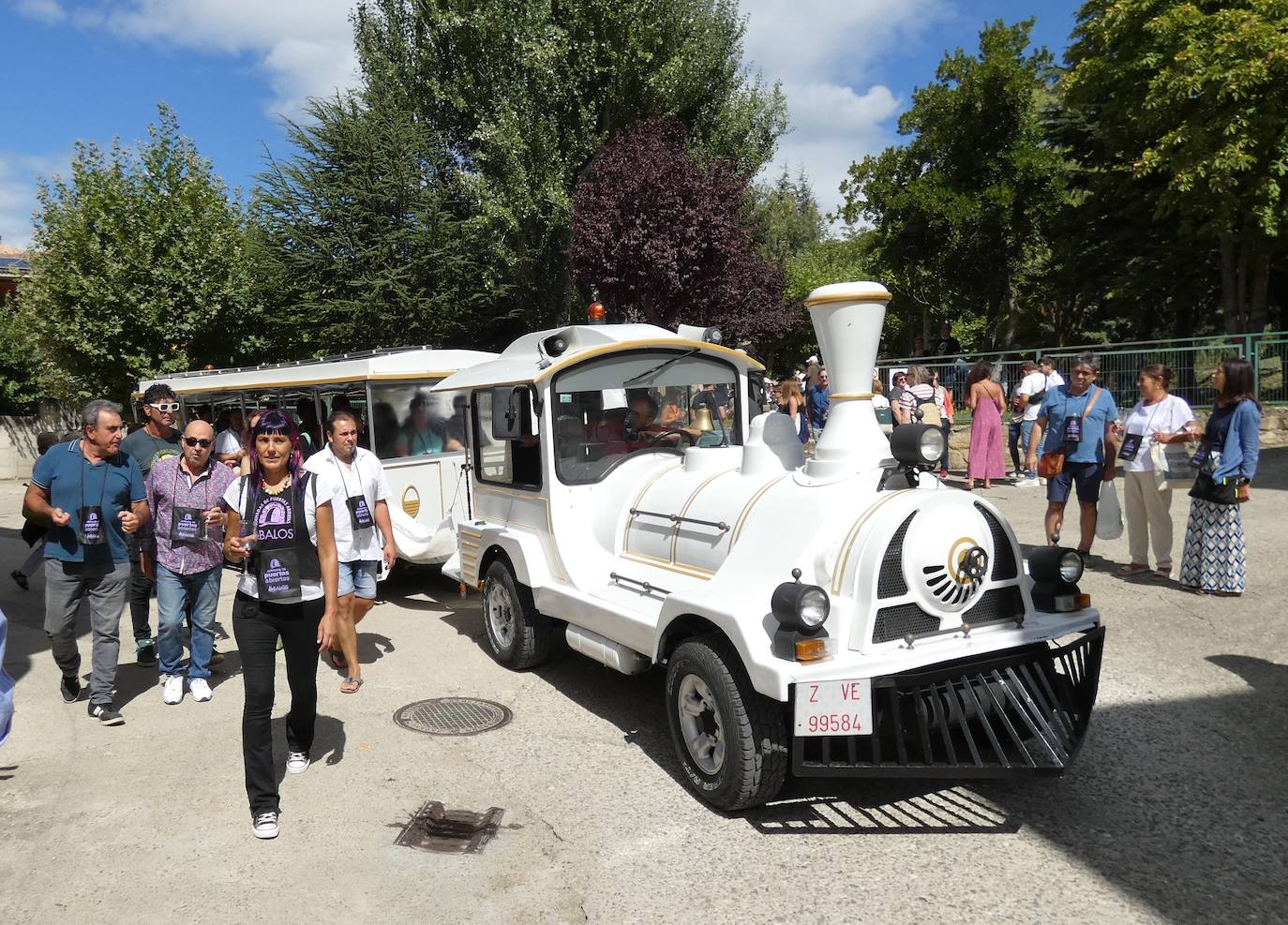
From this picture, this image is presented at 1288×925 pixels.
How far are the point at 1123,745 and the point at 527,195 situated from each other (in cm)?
1747

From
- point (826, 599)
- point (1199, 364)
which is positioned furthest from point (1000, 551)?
point (1199, 364)

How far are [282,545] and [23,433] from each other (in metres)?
28.4

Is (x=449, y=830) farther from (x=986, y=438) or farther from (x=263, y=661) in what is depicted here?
(x=986, y=438)

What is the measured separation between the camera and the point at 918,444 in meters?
4.07

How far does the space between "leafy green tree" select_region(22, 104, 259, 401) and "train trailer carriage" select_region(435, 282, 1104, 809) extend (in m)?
16.4

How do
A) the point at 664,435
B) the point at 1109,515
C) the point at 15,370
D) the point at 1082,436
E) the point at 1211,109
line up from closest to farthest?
the point at 664,435 → the point at 1109,515 → the point at 1082,436 → the point at 1211,109 → the point at 15,370

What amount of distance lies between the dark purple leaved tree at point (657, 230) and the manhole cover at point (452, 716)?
13.8 metres

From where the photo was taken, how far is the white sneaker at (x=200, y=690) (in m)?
5.79

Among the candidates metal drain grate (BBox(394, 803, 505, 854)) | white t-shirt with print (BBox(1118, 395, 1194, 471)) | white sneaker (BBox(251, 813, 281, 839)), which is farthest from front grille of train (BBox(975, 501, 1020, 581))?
white t-shirt with print (BBox(1118, 395, 1194, 471))

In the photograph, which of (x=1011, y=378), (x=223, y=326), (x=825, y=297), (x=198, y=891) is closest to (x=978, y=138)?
(x=1011, y=378)

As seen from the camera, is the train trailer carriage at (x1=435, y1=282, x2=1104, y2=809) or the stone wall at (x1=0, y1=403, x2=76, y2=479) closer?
the train trailer carriage at (x1=435, y1=282, x2=1104, y2=809)

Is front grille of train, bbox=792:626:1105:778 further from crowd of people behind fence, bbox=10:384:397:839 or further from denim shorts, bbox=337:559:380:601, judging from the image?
denim shorts, bbox=337:559:380:601

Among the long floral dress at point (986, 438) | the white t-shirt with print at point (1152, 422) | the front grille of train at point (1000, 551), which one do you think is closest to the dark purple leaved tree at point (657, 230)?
the long floral dress at point (986, 438)

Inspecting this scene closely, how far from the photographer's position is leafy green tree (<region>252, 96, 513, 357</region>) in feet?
60.4
